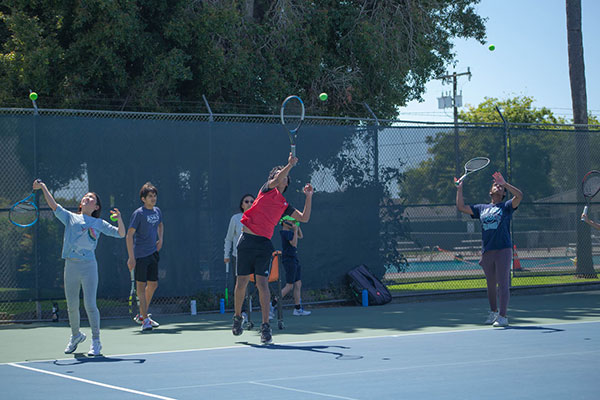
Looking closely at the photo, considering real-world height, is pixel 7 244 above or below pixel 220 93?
below

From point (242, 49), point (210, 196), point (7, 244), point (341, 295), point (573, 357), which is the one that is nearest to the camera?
point (573, 357)

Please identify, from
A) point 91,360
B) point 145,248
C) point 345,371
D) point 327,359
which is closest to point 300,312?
point 145,248

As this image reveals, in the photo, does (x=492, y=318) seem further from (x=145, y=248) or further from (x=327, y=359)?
(x=145, y=248)

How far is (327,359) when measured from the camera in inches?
301

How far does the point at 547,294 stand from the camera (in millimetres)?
14547

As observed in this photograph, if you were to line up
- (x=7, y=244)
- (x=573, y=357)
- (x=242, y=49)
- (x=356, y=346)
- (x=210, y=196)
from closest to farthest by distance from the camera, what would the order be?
1. (x=573, y=357)
2. (x=356, y=346)
3. (x=7, y=244)
4. (x=210, y=196)
5. (x=242, y=49)

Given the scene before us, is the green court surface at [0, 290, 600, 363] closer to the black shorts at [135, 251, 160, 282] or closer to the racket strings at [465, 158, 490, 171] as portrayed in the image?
the black shorts at [135, 251, 160, 282]

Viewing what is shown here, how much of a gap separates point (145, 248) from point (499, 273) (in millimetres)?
4736

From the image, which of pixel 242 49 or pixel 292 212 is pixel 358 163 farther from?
pixel 292 212

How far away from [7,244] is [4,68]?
3.38m

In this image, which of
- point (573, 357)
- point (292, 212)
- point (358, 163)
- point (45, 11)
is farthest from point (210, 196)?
point (573, 357)

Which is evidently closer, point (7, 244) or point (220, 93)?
point (7, 244)

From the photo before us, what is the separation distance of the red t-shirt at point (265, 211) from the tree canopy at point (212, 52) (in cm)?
527

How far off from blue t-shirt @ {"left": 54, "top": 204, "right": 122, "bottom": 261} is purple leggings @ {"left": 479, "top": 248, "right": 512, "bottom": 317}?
5.13 metres
